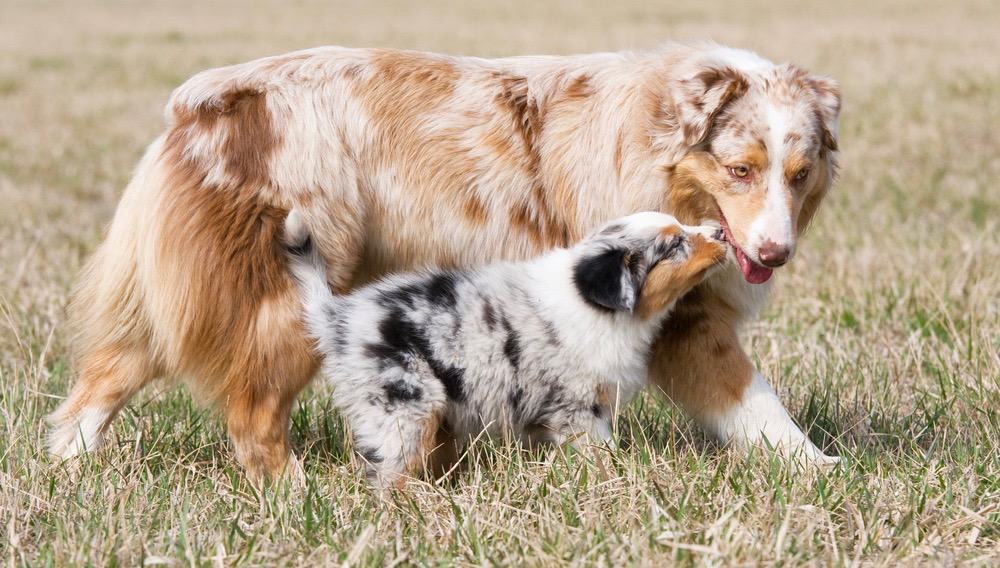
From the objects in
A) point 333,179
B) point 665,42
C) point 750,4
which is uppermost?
point 665,42

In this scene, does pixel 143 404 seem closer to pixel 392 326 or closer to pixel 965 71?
pixel 392 326

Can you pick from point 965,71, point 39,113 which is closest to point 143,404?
point 39,113

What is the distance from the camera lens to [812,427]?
4883mm

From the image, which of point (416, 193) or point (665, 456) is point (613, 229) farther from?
point (665, 456)

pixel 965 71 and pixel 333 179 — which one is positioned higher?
pixel 333 179

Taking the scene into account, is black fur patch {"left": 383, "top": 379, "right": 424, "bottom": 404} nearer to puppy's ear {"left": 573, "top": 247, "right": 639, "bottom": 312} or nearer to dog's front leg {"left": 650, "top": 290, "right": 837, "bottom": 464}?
puppy's ear {"left": 573, "top": 247, "right": 639, "bottom": 312}

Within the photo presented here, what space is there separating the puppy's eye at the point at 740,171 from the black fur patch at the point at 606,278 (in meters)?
0.49

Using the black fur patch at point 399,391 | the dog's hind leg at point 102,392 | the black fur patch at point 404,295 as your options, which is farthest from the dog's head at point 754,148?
the dog's hind leg at point 102,392

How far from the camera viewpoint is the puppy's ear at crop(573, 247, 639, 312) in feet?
13.8

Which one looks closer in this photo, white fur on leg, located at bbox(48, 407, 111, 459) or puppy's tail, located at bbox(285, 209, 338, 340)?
puppy's tail, located at bbox(285, 209, 338, 340)

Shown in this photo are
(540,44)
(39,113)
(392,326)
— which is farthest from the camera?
(540,44)

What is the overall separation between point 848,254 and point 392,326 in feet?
15.2

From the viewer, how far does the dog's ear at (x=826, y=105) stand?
14.2 ft

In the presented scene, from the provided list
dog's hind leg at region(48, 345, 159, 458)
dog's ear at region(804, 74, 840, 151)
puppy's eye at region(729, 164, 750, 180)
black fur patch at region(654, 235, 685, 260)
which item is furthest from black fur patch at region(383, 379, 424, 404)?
dog's ear at region(804, 74, 840, 151)
